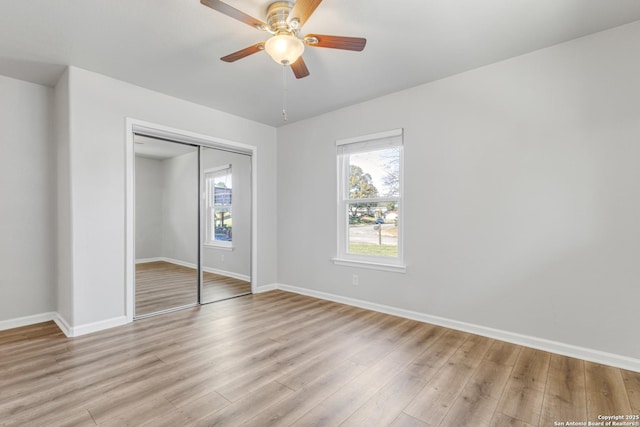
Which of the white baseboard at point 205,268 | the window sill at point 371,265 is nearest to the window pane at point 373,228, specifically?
the window sill at point 371,265

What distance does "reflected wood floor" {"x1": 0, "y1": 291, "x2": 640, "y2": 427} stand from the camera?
1771mm

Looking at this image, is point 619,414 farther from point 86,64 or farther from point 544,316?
point 86,64

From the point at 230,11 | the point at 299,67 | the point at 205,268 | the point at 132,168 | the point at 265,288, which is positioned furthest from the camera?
the point at 265,288

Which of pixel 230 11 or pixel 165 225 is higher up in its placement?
pixel 230 11

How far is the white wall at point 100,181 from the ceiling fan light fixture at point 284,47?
6.88 feet

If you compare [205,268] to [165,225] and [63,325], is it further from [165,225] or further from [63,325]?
[63,325]

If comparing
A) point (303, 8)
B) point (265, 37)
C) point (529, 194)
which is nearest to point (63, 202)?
point (265, 37)

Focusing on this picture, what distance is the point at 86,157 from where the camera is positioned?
302cm

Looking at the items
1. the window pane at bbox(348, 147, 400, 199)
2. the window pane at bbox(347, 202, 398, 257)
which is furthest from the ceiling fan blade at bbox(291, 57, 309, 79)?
the window pane at bbox(347, 202, 398, 257)

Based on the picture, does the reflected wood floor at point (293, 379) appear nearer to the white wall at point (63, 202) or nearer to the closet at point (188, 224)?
the white wall at point (63, 202)

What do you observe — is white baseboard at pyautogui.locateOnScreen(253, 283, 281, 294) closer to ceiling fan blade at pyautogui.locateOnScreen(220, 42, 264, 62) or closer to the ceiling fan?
ceiling fan blade at pyautogui.locateOnScreen(220, 42, 264, 62)

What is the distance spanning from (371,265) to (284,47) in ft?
8.66

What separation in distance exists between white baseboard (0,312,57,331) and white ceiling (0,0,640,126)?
255 cm

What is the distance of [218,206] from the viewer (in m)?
4.30
